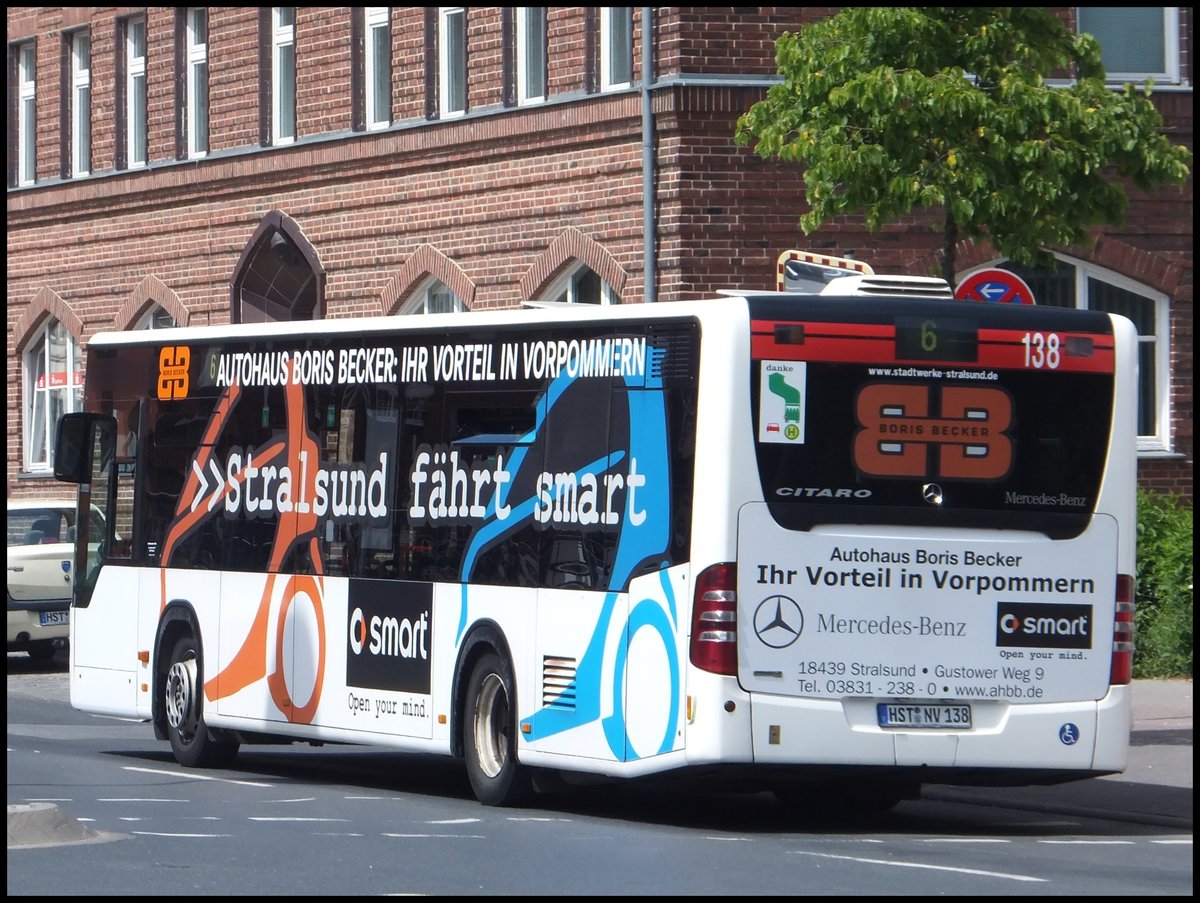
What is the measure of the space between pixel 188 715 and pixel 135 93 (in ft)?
60.1

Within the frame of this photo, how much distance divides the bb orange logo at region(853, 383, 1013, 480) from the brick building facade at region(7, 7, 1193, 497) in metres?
11.1

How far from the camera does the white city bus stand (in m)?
11.7

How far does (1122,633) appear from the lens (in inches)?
484

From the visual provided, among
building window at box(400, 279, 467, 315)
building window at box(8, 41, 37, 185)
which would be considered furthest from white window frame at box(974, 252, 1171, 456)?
building window at box(8, 41, 37, 185)

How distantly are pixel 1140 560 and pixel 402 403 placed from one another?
32.5 ft

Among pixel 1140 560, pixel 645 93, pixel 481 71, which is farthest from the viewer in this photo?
pixel 481 71

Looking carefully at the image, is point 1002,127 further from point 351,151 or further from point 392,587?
point 351,151

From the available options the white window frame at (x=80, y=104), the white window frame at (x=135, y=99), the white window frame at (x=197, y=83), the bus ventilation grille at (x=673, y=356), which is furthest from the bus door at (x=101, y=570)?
the white window frame at (x=80, y=104)

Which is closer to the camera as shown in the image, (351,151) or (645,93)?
(645,93)

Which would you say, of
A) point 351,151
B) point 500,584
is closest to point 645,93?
point 351,151

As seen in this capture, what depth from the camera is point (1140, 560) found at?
21.9 m

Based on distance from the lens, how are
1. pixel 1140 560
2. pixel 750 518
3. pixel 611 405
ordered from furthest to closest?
pixel 1140 560
pixel 611 405
pixel 750 518

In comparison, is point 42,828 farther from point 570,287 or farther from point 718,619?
point 570,287

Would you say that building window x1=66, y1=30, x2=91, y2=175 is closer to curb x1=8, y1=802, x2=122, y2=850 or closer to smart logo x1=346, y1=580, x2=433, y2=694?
smart logo x1=346, y1=580, x2=433, y2=694
